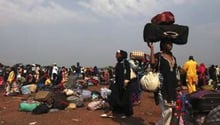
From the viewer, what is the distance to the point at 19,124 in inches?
465

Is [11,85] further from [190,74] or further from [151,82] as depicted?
[151,82]

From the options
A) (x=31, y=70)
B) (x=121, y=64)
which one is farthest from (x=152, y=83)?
(x=31, y=70)

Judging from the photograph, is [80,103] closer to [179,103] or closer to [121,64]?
[121,64]

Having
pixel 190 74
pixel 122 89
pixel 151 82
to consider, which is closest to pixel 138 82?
pixel 122 89

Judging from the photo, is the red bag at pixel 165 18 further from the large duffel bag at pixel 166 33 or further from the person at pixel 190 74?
the person at pixel 190 74

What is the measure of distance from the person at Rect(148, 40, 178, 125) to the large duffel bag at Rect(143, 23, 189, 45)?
0.11 meters

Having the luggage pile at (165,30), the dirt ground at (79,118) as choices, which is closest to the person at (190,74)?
the dirt ground at (79,118)

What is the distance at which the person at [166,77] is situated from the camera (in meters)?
7.51

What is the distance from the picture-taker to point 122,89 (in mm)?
11719

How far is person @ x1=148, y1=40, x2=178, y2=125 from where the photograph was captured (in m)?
7.51

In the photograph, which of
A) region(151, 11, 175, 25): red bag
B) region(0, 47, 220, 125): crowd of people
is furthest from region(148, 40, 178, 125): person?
region(151, 11, 175, 25): red bag

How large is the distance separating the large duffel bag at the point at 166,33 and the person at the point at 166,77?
0.36 feet

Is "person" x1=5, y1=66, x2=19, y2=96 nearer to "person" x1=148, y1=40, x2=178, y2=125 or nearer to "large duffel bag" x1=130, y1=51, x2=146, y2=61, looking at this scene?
"large duffel bag" x1=130, y1=51, x2=146, y2=61

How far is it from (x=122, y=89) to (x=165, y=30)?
14.0 ft
